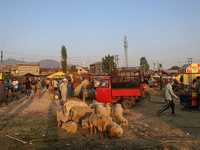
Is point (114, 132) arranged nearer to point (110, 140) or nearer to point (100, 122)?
point (110, 140)

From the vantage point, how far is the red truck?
1119 centimetres

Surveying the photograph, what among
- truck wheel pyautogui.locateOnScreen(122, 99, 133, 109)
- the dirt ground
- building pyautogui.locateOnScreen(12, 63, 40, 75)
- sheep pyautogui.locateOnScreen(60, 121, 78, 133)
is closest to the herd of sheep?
sheep pyautogui.locateOnScreen(60, 121, 78, 133)

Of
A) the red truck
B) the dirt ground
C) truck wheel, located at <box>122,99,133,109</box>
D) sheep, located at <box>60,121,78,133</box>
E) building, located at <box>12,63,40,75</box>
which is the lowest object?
the dirt ground

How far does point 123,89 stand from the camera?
1125 cm

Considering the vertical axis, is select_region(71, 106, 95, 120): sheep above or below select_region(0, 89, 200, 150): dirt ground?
above

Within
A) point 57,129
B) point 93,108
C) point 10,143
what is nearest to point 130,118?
point 93,108

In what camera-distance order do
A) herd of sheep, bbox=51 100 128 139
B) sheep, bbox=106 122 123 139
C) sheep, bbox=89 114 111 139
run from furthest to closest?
sheep, bbox=89 114 111 139 → herd of sheep, bbox=51 100 128 139 → sheep, bbox=106 122 123 139

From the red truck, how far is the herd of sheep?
2789 mm

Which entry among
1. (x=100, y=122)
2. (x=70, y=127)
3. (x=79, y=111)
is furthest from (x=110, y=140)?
(x=79, y=111)

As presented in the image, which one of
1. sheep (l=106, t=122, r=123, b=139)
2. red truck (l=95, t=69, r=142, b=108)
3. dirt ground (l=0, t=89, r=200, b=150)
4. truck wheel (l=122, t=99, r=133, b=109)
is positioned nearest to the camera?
dirt ground (l=0, t=89, r=200, b=150)

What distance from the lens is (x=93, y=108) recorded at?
27.7 feet

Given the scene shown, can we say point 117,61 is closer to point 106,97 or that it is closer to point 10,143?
point 106,97

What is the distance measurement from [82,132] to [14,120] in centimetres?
408

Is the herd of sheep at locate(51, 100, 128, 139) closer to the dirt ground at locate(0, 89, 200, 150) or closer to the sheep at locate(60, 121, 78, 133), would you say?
the sheep at locate(60, 121, 78, 133)
